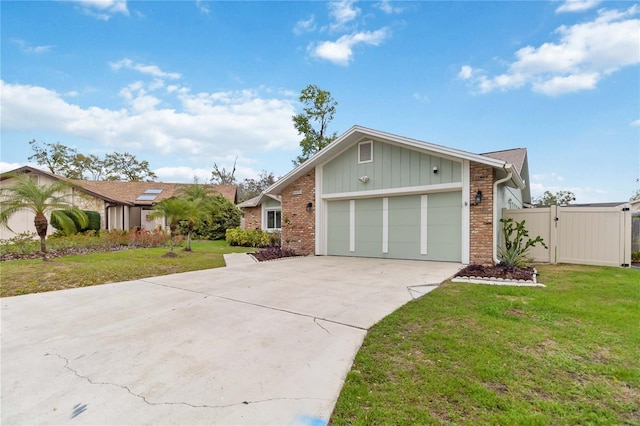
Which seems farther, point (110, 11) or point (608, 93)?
point (608, 93)

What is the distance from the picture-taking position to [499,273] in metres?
6.75

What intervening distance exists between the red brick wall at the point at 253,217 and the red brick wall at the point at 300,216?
621 cm

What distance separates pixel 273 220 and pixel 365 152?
8.83 meters

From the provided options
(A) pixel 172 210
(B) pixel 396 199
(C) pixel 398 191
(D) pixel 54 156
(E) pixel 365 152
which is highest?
(D) pixel 54 156

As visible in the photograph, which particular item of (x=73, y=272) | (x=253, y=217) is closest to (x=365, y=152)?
(x=73, y=272)

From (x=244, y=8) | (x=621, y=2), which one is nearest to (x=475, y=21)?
(x=621, y=2)

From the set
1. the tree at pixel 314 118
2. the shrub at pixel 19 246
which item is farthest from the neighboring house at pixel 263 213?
the shrub at pixel 19 246

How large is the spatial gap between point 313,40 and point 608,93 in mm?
11743

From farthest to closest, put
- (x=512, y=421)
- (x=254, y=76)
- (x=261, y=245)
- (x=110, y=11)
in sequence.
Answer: (x=261, y=245), (x=254, y=76), (x=110, y=11), (x=512, y=421)

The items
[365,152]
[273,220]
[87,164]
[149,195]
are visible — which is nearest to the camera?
[365,152]

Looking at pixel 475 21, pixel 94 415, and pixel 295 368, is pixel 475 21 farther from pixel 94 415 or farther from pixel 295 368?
pixel 94 415

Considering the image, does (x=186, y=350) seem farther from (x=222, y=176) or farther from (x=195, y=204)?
(x=222, y=176)

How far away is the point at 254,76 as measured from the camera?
539 inches

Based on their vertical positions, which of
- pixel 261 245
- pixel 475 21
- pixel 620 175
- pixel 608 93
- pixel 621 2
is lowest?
pixel 261 245
